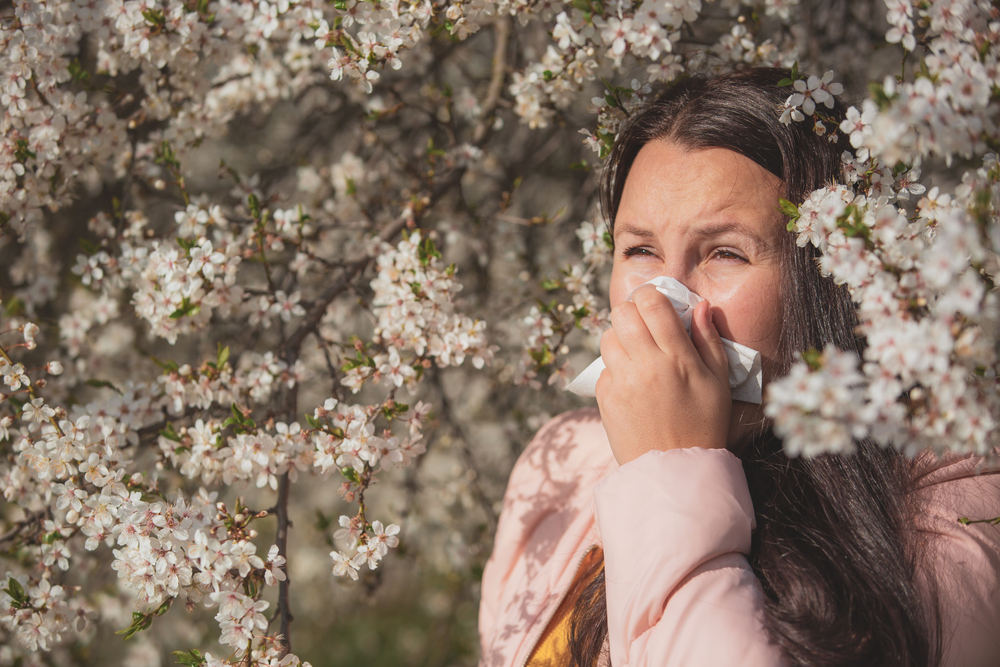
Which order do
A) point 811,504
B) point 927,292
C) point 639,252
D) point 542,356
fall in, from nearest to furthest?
1. point 927,292
2. point 811,504
3. point 639,252
4. point 542,356

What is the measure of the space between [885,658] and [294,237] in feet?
6.13

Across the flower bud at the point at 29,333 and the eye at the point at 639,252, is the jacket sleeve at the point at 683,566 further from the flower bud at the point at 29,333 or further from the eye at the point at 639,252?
the flower bud at the point at 29,333

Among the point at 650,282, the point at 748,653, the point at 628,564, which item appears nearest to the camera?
the point at 748,653

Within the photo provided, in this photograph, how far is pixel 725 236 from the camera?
53.8 inches

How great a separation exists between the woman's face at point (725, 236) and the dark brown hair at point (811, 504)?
0.04 meters

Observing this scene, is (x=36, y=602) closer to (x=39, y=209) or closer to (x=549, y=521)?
(x=39, y=209)

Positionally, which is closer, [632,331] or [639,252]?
[632,331]

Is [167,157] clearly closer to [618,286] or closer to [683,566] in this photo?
[618,286]

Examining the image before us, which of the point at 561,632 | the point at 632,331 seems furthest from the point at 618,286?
the point at 561,632

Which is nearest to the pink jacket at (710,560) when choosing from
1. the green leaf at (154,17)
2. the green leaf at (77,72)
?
the green leaf at (154,17)

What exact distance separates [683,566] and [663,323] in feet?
1.58

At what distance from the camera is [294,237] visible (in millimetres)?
1991

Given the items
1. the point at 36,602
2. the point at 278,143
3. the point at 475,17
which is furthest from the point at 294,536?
the point at 475,17

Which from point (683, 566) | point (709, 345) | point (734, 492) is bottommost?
point (683, 566)
